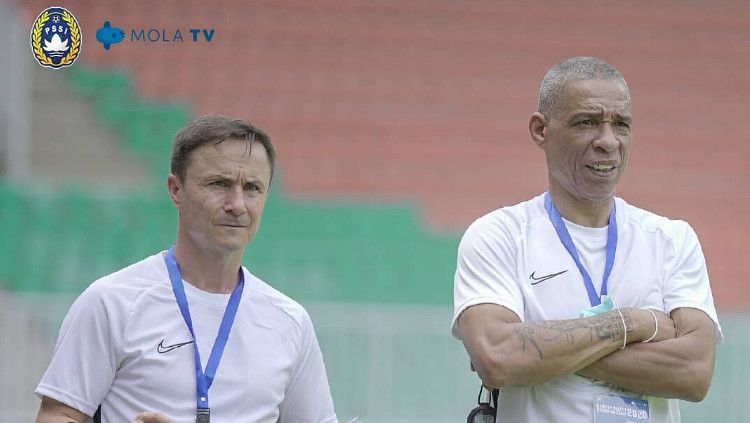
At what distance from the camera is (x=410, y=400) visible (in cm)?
798

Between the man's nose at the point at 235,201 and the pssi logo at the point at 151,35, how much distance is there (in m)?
9.30

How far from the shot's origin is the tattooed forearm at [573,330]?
2.94m

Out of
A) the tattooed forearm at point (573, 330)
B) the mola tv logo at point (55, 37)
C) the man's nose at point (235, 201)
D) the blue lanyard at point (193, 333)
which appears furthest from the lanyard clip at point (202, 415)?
the mola tv logo at point (55, 37)

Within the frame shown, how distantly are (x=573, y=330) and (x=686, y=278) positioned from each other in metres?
0.44

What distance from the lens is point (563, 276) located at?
10.3ft

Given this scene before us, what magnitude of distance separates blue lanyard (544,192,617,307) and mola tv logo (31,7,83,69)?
654cm

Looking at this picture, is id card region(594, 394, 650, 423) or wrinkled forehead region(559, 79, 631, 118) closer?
id card region(594, 394, 650, 423)

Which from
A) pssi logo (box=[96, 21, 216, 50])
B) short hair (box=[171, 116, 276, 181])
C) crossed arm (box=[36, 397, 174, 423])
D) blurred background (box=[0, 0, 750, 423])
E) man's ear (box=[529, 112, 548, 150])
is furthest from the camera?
pssi logo (box=[96, 21, 216, 50])

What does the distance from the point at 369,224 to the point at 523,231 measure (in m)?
7.46

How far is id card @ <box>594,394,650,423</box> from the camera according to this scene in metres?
3.00

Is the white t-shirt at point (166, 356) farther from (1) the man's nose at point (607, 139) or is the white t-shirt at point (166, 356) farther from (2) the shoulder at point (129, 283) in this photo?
(1) the man's nose at point (607, 139)

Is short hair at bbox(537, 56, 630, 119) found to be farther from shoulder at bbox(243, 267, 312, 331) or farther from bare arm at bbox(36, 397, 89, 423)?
bare arm at bbox(36, 397, 89, 423)

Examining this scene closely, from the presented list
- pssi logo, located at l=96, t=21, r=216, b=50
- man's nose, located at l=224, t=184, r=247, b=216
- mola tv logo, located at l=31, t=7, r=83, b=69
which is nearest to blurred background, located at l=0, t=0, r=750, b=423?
pssi logo, located at l=96, t=21, r=216, b=50

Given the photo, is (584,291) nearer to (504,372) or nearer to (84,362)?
(504,372)
